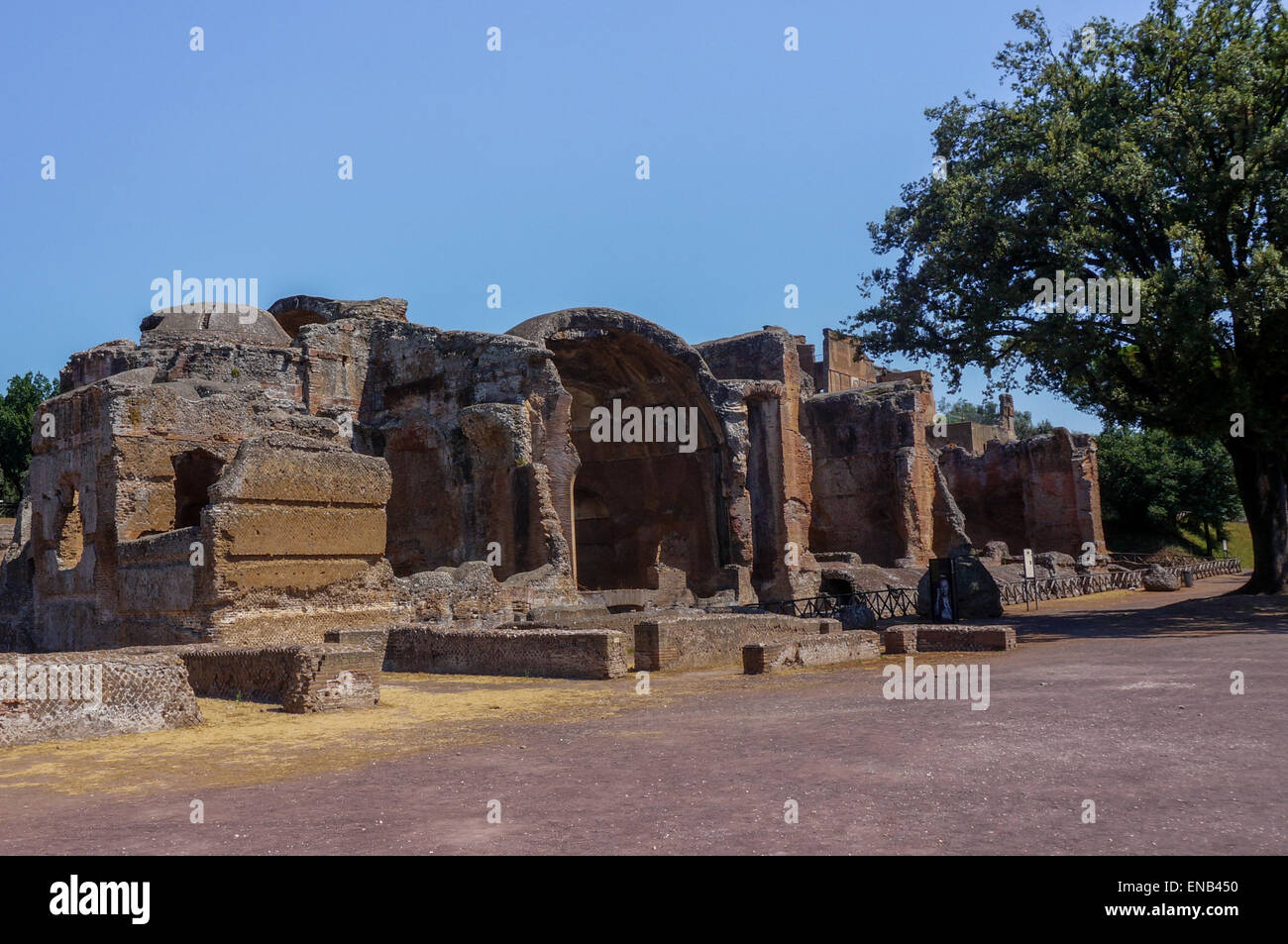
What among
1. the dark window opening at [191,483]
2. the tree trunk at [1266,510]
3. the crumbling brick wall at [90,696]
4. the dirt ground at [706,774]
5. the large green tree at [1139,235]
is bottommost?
the dirt ground at [706,774]

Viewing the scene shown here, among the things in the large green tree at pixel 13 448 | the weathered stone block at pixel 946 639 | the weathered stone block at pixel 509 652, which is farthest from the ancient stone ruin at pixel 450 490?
the large green tree at pixel 13 448

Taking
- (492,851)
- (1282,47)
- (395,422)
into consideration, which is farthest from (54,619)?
(1282,47)

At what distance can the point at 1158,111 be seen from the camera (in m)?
17.8

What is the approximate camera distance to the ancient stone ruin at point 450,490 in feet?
51.2

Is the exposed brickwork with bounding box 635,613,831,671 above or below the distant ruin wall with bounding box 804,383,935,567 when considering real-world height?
below

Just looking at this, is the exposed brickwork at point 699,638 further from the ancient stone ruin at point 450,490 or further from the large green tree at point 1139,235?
the large green tree at point 1139,235

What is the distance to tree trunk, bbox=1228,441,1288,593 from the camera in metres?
20.4

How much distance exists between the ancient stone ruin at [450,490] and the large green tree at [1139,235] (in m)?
4.05

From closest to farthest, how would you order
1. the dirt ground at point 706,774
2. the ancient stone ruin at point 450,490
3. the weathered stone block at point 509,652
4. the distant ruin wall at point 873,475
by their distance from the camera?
the dirt ground at point 706,774 → the weathered stone block at point 509,652 → the ancient stone ruin at point 450,490 → the distant ruin wall at point 873,475

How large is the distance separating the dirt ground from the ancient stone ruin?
2559 millimetres

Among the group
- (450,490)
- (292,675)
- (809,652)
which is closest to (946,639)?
(809,652)

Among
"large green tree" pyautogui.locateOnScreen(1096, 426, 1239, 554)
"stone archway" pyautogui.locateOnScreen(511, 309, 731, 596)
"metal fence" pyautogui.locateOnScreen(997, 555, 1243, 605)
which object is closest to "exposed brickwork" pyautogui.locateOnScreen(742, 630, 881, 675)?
"metal fence" pyautogui.locateOnScreen(997, 555, 1243, 605)

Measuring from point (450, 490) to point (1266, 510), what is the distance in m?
16.3

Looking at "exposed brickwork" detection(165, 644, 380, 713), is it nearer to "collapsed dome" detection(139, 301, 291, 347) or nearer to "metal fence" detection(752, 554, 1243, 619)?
"metal fence" detection(752, 554, 1243, 619)
